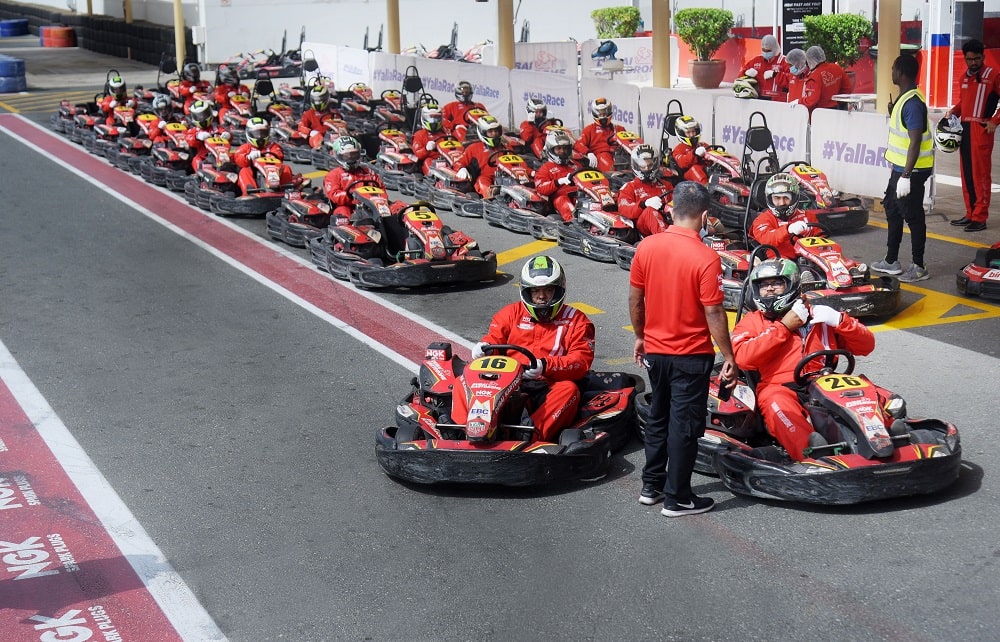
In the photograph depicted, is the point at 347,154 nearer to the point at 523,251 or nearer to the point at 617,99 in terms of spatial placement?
the point at 523,251

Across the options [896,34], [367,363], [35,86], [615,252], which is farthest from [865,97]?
[35,86]

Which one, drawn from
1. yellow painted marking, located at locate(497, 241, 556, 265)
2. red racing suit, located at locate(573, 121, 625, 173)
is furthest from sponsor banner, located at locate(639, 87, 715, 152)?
yellow painted marking, located at locate(497, 241, 556, 265)

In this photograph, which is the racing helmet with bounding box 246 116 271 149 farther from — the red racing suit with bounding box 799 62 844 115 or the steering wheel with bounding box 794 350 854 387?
the steering wheel with bounding box 794 350 854 387

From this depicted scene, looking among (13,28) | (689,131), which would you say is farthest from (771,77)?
(13,28)

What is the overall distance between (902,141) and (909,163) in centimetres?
35

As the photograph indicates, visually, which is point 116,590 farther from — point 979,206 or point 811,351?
point 979,206

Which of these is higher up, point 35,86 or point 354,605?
point 35,86

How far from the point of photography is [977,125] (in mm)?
14352

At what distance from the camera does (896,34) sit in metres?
17.0

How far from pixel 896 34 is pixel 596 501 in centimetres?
1192

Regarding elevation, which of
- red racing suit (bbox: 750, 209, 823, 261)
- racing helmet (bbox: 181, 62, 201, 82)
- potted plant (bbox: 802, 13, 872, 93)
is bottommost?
red racing suit (bbox: 750, 209, 823, 261)

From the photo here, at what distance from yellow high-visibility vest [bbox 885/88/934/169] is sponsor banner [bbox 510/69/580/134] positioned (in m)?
10.6

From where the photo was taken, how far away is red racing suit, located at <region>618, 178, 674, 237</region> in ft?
45.2

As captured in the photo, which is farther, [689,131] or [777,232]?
[689,131]
